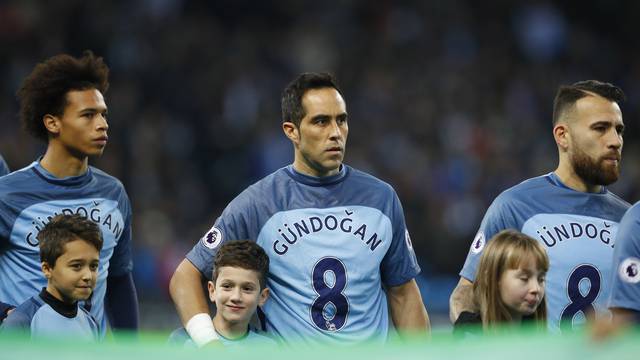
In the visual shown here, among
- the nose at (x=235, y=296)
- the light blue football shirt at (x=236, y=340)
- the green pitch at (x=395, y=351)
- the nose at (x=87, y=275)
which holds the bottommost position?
the light blue football shirt at (x=236, y=340)

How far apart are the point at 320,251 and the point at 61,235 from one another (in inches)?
45.5

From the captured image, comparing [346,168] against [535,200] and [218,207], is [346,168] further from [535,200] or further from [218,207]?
[218,207]

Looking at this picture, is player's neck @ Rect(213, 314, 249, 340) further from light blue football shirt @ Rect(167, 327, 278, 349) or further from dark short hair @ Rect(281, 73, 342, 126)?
dark short hair @ Rect(281, 73, 342, 126)

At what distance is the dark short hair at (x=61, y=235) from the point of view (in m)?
4.97

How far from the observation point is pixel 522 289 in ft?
15.4

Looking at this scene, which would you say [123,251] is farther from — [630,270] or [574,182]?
[630,270]

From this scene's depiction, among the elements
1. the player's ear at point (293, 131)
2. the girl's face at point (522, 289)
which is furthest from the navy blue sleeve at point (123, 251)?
the girl's face at point (522, 289)

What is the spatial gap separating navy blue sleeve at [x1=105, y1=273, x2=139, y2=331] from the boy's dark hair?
1012 millimetres

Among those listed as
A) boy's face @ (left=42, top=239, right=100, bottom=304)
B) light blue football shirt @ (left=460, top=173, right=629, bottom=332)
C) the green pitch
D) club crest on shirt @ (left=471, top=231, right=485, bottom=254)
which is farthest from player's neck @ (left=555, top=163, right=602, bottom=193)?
the green pitch

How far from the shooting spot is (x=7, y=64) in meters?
14.1

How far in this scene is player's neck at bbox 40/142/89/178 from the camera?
219 inches

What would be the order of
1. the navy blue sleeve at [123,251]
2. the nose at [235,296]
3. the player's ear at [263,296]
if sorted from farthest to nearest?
1. the navy blue sleeve at [123,251]
2. the player's ear at [263,296]
3. the nose at [235,296]

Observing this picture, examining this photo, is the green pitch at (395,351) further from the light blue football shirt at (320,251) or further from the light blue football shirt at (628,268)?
the light blue football shirt at (320,251)

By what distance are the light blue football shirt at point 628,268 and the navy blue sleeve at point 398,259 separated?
3.40ft
